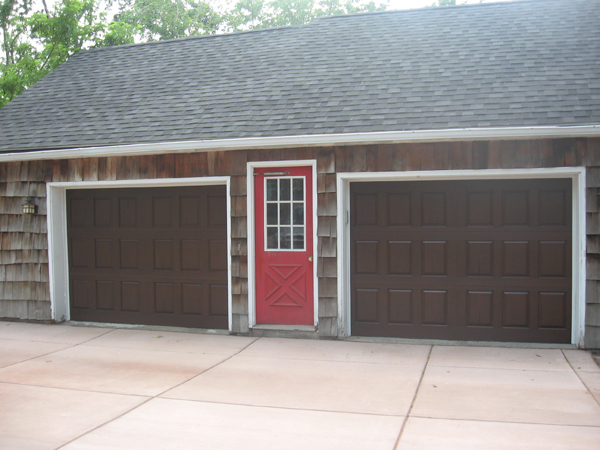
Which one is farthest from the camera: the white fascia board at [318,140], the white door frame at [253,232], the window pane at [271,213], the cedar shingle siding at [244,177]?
the window pane at [271,213]

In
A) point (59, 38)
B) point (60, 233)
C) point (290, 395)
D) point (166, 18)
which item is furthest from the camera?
point (166, 18)

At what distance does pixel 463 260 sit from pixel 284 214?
2325 mm

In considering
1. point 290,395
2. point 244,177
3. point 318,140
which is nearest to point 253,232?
point 244,177

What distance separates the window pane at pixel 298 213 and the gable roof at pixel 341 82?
0.96 meters

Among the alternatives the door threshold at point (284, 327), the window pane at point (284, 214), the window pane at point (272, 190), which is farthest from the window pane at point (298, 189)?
the door threshold at point (284, 327)

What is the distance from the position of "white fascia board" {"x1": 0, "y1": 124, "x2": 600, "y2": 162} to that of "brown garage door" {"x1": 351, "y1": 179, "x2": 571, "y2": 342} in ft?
2.17

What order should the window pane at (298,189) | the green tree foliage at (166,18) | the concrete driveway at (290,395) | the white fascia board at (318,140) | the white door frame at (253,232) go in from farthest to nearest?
the green tree foliage at (166,18), the window pane at (298,189), the white door frame at (253,232), the white fascia board at (318,140), the concrete driveway at (290,395)

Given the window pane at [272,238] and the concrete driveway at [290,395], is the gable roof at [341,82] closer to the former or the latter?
the window pane at [272,238]

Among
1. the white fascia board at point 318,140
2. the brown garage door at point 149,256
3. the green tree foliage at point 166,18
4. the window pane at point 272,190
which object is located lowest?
the brown garage door at point 149,256

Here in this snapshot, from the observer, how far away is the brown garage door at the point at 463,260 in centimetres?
693

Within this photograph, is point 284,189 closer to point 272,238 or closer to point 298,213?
point 298,213

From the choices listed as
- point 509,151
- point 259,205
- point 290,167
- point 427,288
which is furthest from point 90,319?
point 509,151

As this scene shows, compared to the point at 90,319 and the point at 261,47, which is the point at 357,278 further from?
the point at 261,47

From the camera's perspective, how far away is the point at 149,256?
833 cm
